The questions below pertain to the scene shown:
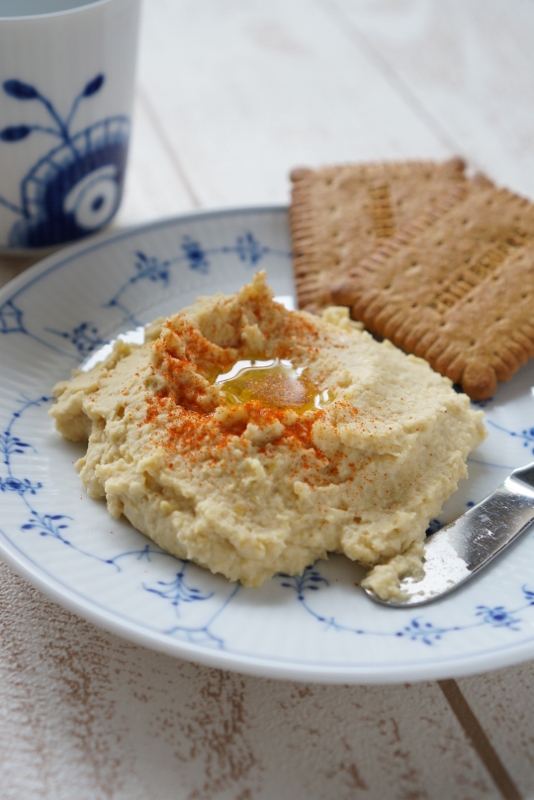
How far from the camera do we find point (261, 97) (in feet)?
14.2

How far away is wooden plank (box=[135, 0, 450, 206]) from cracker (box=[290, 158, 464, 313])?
55cm

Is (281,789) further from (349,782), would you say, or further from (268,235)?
(268,235)

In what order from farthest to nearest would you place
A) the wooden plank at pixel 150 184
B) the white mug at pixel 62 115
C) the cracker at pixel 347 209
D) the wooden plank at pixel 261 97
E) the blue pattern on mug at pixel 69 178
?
the wooden plank at pixel 261 97 → the wooden plank at pixel 150 184 → the cracker at pixel 347 209 → the blue pattern on mug at pixel 69 178 → the white mug at pixel 62 115

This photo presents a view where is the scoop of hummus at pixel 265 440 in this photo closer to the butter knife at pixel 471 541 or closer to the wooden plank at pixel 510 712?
the butter knife at pixel 471 541

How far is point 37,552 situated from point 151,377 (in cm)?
59

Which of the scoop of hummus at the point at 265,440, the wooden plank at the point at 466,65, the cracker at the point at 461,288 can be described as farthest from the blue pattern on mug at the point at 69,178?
the wooden plank at the point at 466,65

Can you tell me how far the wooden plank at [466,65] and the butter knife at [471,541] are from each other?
81.1 inches

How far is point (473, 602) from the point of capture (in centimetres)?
187

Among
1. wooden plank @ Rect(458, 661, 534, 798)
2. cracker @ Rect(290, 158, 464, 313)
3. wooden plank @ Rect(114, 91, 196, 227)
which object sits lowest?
wooden plank @ Rect(458, 661, 534, 798)

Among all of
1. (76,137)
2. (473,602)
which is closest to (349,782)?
(473,602)

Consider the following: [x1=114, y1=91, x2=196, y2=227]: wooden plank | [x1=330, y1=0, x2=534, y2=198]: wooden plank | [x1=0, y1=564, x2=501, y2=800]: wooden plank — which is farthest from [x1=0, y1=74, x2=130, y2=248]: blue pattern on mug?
[x1=330, y1=0, x2=534, y2=198]: wooden plank

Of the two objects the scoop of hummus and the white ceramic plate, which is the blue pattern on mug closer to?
the white ceramic plate

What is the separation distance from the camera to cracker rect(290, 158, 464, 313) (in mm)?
2910

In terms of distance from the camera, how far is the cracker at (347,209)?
2.91 metres
